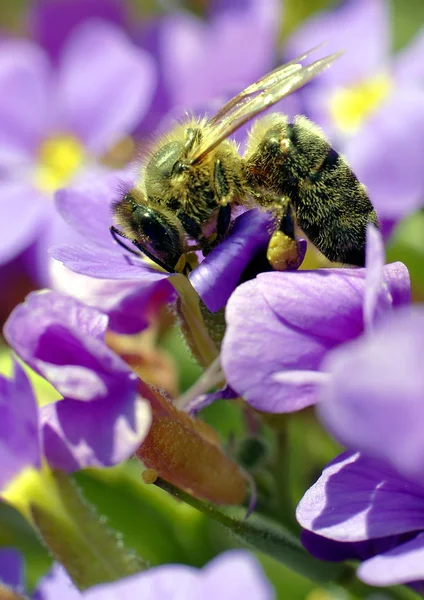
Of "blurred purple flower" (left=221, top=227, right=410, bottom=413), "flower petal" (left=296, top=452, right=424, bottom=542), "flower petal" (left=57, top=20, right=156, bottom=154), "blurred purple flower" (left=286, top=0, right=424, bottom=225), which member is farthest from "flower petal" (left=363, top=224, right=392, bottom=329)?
"flower petal" (left=57, top=20, right=156, bottom=154)

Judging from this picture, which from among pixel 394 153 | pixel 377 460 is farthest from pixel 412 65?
pixel 377 460

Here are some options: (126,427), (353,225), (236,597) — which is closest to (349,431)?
(236,597)

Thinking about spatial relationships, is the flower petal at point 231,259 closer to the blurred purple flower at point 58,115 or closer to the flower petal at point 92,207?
the flower petal at point 92,207

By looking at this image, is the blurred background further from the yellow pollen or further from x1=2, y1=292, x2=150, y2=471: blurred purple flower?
x1=2, y1=292, x2=150, y2=471: blurred purple flower

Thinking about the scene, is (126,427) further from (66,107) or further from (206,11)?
(206,11)

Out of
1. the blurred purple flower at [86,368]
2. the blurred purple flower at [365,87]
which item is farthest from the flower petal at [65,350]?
the blurred purple flower at [365,87]

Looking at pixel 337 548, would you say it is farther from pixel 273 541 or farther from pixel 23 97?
pixel 23 97
